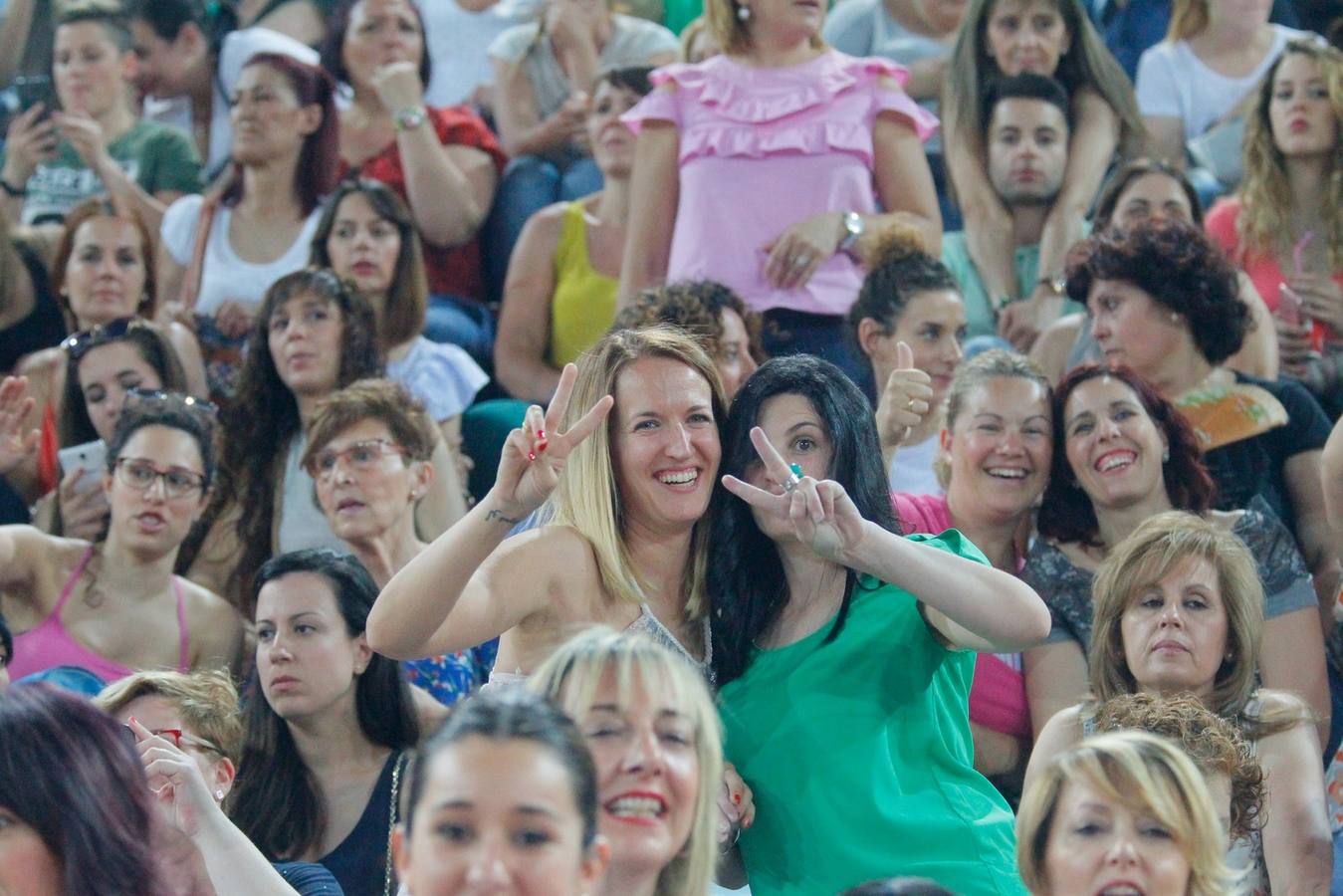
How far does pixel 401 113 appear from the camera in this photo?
5730 millimetres

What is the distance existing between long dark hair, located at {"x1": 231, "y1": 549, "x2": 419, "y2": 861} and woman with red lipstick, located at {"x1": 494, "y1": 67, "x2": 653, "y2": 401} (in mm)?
1498

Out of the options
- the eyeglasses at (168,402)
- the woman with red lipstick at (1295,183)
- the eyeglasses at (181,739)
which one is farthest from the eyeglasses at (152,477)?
the woman with red lipstick at (1295,183)

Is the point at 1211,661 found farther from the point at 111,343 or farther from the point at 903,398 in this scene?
the point at 111,343

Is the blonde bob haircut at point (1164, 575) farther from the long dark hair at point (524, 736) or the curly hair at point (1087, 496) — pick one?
the long dark hair at point (524, 736)

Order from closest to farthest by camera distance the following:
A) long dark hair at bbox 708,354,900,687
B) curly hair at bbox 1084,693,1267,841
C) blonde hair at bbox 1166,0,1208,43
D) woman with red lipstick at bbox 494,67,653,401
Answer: curly hair at bbox 1084,693,1267,841 < long dark hair at bbox 708,354,900,687 < woman with red lipstick at bbox 494,67,653,401 < blonde hair at bbox 1166,0,1208,43

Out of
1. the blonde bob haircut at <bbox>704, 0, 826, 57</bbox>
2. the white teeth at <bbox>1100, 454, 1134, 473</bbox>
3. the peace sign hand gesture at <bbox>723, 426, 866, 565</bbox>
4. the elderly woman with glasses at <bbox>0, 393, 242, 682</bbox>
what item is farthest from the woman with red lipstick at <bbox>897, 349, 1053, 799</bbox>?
the elderly woman with glasses at <bbox>0, 393, 242, 682</bbox>

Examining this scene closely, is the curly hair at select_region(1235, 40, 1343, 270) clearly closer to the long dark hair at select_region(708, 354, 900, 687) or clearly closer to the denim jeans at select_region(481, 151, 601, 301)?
the denim jeans at select_region(481, 151, 601, 301)

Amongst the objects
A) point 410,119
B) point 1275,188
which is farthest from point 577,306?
point 1275,188

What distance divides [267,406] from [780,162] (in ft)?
4.52

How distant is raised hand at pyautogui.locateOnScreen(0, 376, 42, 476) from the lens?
4418 mm

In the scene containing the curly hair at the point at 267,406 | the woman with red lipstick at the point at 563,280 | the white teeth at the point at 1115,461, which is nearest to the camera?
the white teeth at the point at 1115,461

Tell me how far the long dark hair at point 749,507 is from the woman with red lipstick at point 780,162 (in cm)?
156

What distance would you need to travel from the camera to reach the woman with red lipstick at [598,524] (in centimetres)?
295

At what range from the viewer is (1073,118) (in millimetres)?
5602
